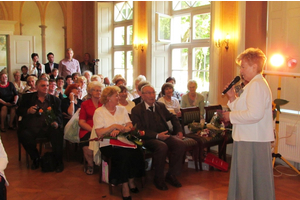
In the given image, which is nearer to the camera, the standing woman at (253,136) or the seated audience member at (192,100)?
the standing woman at (253,136)

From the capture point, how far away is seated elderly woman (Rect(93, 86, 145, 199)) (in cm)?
344

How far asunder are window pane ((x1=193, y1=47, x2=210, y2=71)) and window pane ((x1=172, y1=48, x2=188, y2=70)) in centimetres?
30

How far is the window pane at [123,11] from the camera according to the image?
920cm

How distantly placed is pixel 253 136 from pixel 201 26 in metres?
5.29

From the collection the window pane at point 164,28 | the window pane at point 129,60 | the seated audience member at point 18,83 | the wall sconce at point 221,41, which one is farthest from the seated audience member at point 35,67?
the wall sconce at point 221,41

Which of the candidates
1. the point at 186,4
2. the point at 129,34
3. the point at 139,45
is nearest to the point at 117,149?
the point at 139,45

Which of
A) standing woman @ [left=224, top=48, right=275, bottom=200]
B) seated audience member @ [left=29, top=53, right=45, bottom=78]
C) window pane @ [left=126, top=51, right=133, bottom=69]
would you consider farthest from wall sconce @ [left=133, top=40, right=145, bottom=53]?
standing woman @ [left=224, top=48, right=275, bottom=200]

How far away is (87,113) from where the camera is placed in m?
4.30

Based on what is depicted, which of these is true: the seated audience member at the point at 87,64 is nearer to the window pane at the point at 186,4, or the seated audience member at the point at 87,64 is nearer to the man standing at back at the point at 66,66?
the man standing at back at the point at 66,66

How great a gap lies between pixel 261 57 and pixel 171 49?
18.9 feet

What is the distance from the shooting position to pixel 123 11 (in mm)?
9508

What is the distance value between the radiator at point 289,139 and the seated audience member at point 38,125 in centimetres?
337

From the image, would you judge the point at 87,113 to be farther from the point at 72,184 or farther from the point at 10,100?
the point at 10,100

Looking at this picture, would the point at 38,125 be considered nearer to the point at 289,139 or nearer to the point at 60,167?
the point at 60,167
